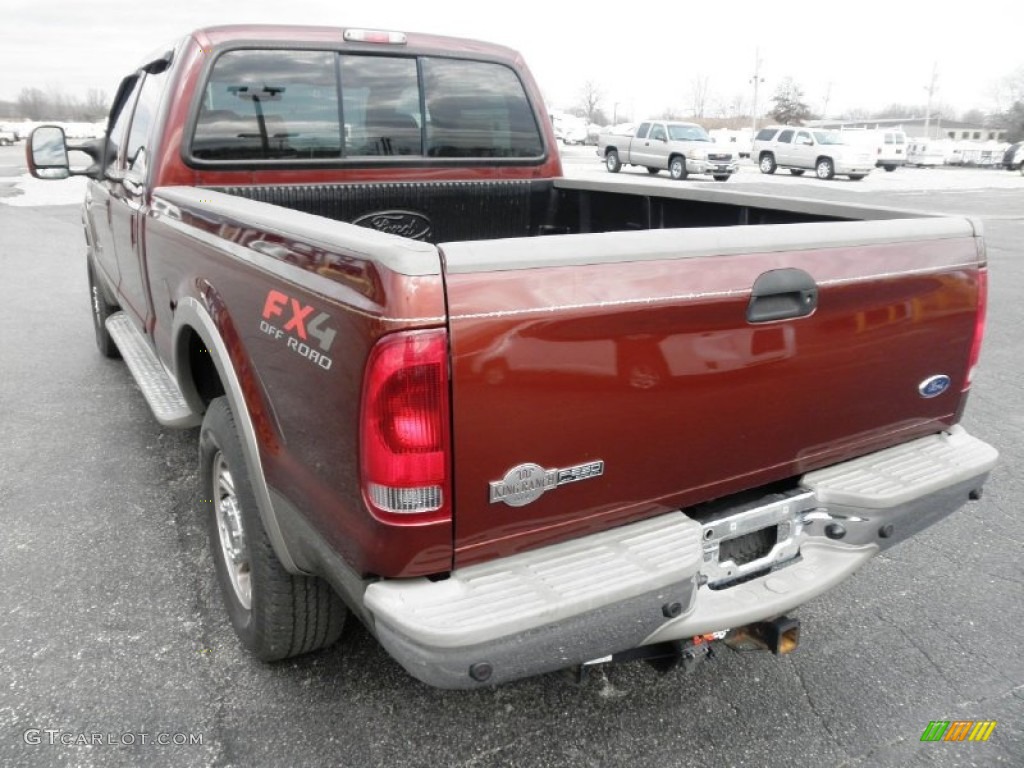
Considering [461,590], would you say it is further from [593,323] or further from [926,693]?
[926,693]

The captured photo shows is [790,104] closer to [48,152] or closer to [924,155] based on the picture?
[924,155]

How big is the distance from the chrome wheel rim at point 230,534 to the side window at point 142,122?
5.33 ft

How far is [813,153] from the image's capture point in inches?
1098

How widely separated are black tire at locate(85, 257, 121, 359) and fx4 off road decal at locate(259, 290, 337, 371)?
4.05 m

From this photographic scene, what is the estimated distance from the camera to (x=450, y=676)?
1.76 m

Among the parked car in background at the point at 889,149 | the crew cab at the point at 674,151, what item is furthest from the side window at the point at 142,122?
the parked car in background at the point at 889,149

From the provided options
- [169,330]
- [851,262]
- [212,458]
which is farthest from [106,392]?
[851,262]

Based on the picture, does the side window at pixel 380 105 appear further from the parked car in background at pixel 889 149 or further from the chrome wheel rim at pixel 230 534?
the parked car in background at pixel 889 149

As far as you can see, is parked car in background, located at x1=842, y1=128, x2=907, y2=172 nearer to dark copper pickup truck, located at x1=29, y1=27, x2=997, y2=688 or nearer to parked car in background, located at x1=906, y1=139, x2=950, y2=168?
parked car in background, located at x1=906, y1=139, x2=950, y2=168

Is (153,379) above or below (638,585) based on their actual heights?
below

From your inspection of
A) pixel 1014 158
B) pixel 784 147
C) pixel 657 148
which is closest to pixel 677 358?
pixel 657 148

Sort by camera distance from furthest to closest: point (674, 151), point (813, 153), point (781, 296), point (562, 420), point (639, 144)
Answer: point (813, 153) < point (639, 144) < point (674, 151) < point (781, 296) < point (562, 420)

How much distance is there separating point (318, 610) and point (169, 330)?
1.48 m
